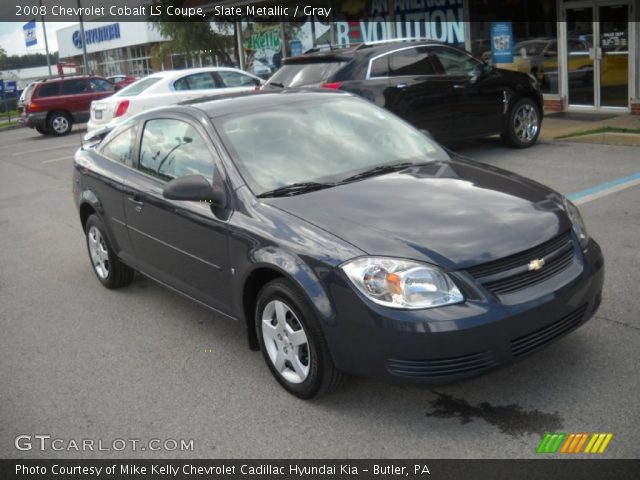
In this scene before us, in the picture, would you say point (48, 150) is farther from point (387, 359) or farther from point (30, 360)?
point (387, 359)

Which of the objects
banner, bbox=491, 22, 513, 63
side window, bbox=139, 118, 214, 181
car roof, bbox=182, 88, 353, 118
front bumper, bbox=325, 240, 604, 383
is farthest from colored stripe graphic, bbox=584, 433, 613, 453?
banner, bbox=491, 22, 513, 63

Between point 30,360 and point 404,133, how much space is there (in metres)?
2.92

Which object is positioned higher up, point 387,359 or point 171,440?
point 387,359

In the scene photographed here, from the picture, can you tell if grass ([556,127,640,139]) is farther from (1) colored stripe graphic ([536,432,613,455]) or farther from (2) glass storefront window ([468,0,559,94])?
(1) colored stripe graphic ([536,432,613,455])

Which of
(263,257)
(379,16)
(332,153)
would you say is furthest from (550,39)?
(263,257)

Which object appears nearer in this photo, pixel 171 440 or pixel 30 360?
pixel 171 440

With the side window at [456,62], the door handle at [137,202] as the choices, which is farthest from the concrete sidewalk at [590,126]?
the door handle at [137,202]

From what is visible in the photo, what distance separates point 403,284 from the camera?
3.51 m

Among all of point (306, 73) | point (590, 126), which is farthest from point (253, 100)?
point (590, 126)

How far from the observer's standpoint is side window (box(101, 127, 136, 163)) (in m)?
5.68

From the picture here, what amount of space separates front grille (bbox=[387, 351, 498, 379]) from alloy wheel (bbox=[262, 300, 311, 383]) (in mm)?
564

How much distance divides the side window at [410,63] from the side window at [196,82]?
590 centimetres

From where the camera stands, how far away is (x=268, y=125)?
15.8ft

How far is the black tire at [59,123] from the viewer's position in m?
22.8
